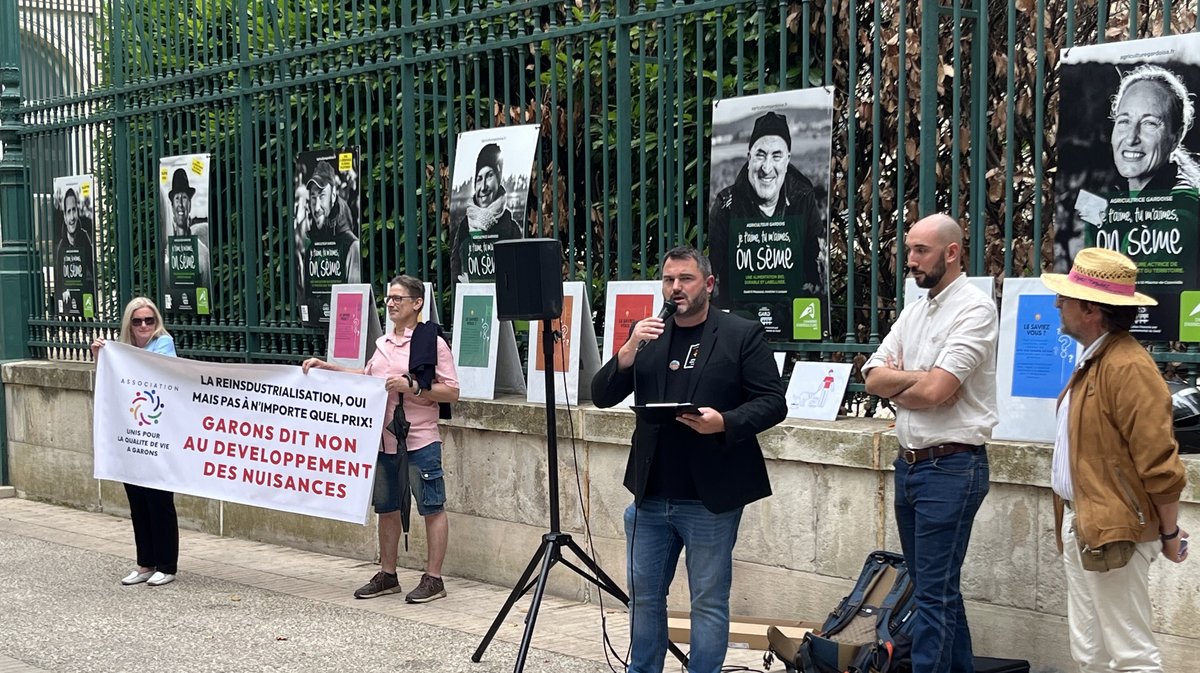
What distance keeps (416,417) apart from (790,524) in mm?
2374

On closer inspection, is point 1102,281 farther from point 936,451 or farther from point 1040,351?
point 1040,351

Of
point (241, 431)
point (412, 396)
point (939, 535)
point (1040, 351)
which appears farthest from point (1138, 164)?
point (241, 431)

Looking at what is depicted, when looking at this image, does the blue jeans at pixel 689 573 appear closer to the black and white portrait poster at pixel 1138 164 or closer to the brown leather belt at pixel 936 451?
the brown leather belt at pixel 936 451

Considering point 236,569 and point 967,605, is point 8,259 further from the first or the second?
point 967,605

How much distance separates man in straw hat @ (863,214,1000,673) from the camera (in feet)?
18.8

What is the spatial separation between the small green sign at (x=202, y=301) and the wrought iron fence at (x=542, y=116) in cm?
12

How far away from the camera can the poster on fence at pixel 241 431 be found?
8820 millimetres

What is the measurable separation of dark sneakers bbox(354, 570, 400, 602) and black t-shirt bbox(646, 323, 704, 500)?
3.23 m

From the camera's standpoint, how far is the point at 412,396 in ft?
28.1

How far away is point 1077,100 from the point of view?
21.2 feet

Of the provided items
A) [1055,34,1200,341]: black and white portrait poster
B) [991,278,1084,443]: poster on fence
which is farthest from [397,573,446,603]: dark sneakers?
[1055,34,1200,341]: black and white portrait poster

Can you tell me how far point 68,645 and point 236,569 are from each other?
223 cm

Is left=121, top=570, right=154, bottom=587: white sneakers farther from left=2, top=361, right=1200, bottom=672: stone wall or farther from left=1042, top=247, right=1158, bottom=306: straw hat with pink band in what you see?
left=1042, top=247, right=1158, bottom=306: straw hat with pink band

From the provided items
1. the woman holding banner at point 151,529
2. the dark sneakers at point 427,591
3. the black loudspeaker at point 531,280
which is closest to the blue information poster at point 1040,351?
the black loudspeaker at point 531,280
